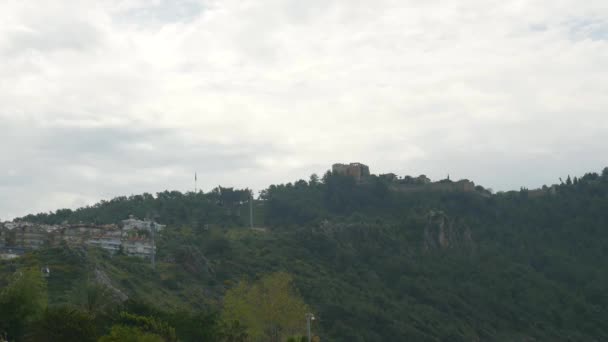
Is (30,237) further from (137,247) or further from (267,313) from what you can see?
(267,313)

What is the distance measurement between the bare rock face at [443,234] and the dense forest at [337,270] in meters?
0.19

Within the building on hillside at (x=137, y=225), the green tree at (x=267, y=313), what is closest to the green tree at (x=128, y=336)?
the green tree at (x=267, y=313)

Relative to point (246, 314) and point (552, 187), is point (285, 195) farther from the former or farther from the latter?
point (246, 314)

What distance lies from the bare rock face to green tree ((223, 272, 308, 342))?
52813 mm

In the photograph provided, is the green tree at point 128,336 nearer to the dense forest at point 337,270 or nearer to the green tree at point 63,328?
the dense forest at point 337,270

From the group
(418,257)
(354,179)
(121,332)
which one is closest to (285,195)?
(354,179)

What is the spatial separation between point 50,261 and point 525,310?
51409mm

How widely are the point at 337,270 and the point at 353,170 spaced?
5545 cm

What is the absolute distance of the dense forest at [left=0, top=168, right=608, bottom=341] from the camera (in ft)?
169

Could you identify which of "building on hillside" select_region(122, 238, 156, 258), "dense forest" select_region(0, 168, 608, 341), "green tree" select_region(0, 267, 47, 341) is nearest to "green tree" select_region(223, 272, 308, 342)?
"dense forest" select_region(0, 168, 608, 341)

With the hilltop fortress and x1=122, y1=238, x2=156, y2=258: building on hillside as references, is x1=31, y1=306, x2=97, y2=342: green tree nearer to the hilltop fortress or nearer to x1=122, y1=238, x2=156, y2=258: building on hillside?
x1=122, y1=238, x2=156, y2=258: building on hillside

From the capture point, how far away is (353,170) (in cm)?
15388

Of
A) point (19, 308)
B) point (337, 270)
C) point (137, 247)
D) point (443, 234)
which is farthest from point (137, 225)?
point (19, 308)

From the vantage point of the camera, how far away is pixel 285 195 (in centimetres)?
14350
